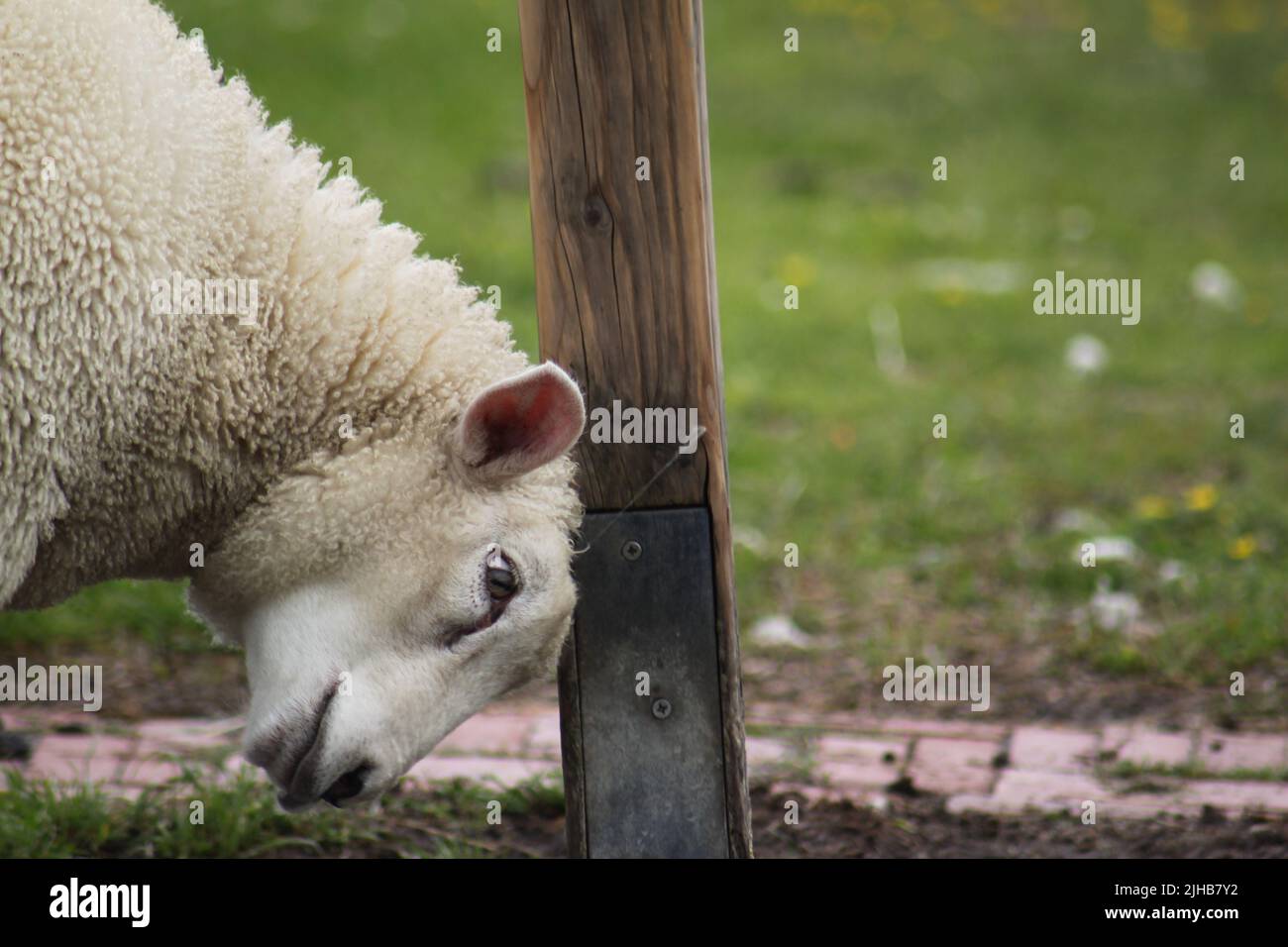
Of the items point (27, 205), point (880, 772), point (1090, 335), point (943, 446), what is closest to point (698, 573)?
point (880, 772)

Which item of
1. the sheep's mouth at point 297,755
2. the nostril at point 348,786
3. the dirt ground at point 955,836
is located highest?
the sheep's mouth at point 297,755

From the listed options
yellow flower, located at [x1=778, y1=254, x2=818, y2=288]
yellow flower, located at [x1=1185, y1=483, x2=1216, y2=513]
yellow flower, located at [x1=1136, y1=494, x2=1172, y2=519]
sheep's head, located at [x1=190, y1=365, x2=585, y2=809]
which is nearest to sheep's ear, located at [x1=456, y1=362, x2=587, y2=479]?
sheep's head, located at [x1=190, y1=365, x2=585, y2=809]

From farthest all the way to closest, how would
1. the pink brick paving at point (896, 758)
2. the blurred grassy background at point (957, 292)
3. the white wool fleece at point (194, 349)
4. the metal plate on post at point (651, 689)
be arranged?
the blurred grassy background at point (957, 292), the pink brick paving at point (896, 758), the metal plate on post at point (651, 689), the white wool fleece at point (194, 349)

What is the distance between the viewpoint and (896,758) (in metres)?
3.98

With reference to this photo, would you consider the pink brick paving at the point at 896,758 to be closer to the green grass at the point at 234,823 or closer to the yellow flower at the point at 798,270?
the green grass at the point at 234,823

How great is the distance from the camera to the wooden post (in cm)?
284

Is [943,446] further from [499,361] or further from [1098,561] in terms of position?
[499,361]

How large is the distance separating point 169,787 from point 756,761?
151 centimetres

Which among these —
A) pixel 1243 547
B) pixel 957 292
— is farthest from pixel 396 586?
pixel 957 292

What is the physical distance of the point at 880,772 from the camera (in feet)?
12.7

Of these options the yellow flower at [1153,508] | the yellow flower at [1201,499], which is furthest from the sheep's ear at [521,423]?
the yellow flower at [1201,499]

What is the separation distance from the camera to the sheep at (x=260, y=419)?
8.78 ft

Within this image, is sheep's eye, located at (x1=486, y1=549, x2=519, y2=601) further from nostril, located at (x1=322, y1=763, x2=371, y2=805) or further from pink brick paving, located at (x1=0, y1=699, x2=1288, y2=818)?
pink brick paving, located at (x1=0, y1=699, x2=1288, y2=818)

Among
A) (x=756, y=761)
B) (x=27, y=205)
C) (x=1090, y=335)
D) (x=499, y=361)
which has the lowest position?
(x=756, y=761)
